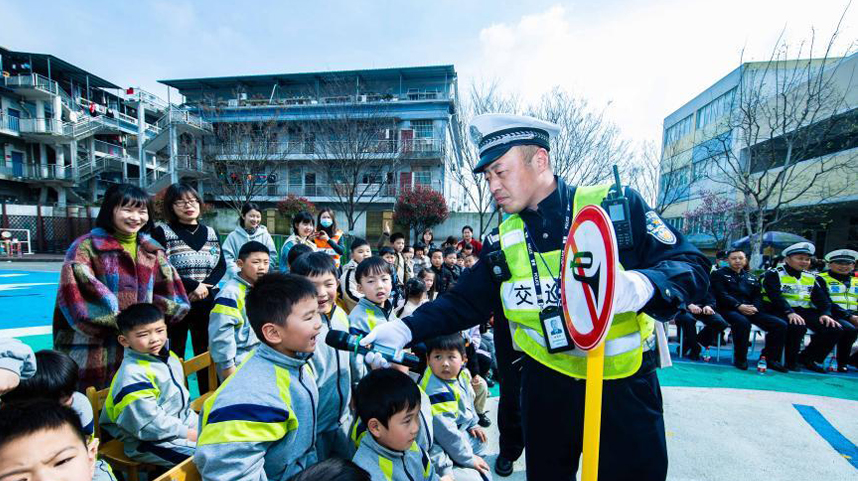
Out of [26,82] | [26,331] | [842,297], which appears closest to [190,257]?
[26,331]

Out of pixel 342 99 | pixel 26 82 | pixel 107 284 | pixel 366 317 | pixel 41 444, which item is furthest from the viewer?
pixel 26 82

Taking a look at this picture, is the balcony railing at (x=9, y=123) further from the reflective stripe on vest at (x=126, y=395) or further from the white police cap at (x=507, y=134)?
the white police cap at (x=507, y=134)

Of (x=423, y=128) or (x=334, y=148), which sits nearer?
(x=334, y=148)

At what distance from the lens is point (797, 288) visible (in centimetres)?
512

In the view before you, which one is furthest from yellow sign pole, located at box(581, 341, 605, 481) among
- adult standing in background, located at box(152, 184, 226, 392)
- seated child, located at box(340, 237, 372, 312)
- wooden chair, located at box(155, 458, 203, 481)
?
adult standing in background, located at box(152, 184, 226, 392)

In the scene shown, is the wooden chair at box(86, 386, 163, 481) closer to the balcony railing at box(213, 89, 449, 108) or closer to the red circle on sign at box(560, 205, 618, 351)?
the red circle on sign at box(560, 205, 618, 351)

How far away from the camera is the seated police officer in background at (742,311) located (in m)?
4.93

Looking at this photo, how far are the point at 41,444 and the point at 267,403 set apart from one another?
0.61m

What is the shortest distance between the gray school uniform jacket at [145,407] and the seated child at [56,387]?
0.44ft

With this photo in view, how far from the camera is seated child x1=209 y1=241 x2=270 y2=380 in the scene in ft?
8.52

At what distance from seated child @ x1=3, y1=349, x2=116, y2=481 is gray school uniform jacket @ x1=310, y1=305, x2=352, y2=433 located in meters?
1.02

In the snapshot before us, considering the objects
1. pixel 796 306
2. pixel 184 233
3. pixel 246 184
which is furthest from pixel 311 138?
pixel 796 306

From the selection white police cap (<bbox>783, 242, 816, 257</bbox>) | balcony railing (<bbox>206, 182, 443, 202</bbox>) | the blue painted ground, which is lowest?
the blue painted ground

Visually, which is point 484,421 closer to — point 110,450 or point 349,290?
point 349,290
